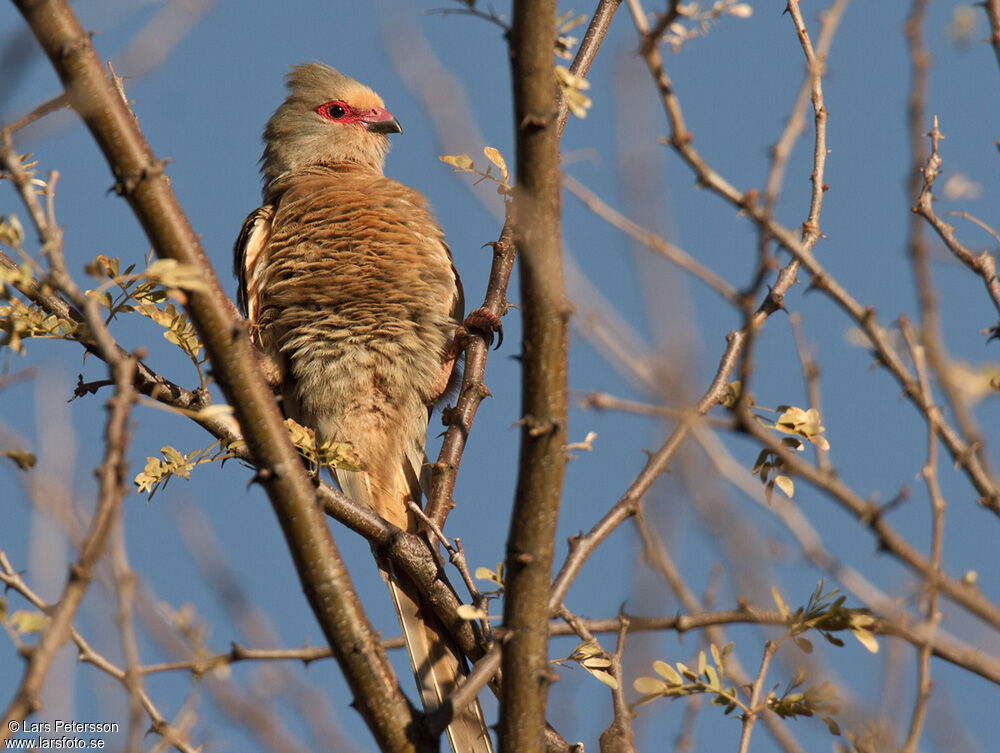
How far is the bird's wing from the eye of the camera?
5.15 meters

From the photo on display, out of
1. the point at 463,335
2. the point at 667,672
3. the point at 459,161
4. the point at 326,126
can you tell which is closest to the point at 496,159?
the point at 459,161

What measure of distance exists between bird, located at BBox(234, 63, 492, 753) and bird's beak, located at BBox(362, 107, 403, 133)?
958 millimetres

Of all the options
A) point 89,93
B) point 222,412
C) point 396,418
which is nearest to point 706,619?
point 222,412

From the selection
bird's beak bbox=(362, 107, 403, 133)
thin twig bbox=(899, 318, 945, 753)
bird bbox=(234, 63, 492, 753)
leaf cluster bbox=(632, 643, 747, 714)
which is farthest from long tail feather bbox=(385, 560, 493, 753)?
bird's beak bbox=(362, 107, 403, 133)

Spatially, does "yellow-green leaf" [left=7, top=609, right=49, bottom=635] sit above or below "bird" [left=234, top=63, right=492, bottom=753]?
below

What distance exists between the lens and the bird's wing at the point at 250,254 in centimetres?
515

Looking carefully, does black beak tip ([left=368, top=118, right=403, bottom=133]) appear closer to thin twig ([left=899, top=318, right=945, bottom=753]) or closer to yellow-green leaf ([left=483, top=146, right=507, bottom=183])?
yellow-green leaf ([left=483, top=146, right=507, bottom=183])

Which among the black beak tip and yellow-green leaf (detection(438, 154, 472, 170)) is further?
the black beak tip

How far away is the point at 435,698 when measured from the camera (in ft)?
11.2

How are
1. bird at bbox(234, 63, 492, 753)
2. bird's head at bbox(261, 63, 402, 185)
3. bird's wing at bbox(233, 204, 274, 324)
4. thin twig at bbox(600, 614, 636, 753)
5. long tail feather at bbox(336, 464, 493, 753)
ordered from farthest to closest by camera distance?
bird's head at bbox(261, 63, 402, 185), bird's wing at bbox(233, 204, 274, 324), bird at bbox(234, 63, 492, 753), long tail feather at bbox(336, 464, 493, 753), thin twig at bbox(600, 614, 636, 753)

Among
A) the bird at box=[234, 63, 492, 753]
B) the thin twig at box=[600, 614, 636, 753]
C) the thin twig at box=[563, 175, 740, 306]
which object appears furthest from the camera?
the bird at box=[234, 63, 492, 753]

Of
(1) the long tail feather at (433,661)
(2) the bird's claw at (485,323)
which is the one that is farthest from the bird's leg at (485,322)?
(1) the long tail feather at (433,661)

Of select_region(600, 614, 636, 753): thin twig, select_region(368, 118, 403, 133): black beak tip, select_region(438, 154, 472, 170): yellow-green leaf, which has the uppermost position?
select_region(368, 118, 403, 133): black beak tip

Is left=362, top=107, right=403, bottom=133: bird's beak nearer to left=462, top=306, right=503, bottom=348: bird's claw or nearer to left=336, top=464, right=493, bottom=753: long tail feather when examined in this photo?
left=462, top=306, right=503, bottom=348: bird's claw
